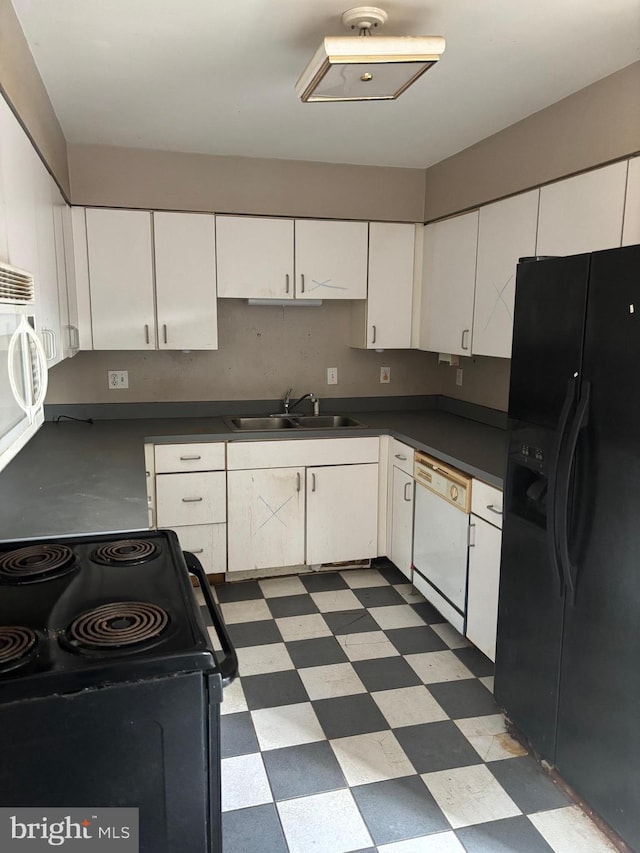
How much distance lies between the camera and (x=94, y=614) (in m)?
1.26

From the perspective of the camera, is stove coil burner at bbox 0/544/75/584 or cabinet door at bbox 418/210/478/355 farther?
cabinet door at bbox 418/210/478/355

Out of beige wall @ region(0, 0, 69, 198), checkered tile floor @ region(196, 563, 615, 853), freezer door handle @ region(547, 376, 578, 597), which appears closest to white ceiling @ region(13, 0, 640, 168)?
beige wall @ region(0, 0, 69, 198)

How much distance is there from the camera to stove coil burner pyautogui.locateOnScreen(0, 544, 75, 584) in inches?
57.0

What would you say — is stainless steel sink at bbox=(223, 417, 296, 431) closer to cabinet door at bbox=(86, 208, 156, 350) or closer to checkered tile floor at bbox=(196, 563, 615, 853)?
cabinet door at bbox=(86, 208, 156, 350)

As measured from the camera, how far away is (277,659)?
2734mm

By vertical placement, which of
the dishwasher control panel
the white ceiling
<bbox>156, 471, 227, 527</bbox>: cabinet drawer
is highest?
the white ceiling

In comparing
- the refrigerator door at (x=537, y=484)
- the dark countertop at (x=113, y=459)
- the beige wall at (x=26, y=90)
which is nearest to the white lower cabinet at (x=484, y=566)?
the dark countertop at (x=113, y=459)

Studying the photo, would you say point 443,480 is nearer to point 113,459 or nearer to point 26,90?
point 113,459

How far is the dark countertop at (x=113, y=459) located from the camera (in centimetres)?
191

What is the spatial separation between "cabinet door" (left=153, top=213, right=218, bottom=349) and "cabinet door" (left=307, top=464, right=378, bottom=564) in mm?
1040

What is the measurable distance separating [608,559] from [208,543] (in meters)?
2.17

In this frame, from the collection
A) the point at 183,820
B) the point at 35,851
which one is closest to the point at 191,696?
the point at 183,820

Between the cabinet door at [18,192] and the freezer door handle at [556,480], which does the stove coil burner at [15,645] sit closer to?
the cabinet door at [18,192]

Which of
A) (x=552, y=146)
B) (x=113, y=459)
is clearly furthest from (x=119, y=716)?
(x=552, y=146)
